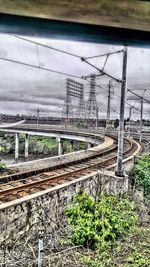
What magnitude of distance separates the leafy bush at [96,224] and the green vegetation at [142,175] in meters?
5.52

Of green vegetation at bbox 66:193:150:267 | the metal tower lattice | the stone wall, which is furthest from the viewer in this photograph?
the metal tower lattice

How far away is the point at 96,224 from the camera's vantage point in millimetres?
6223

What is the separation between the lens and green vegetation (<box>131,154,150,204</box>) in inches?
495

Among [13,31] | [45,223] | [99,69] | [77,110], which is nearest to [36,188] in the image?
[45,223]

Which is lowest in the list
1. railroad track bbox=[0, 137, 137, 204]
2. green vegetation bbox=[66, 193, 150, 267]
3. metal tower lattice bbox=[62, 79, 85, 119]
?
green vegetation bbox=[66, 193, 150, 267]

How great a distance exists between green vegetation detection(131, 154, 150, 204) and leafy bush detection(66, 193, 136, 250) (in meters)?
5.52

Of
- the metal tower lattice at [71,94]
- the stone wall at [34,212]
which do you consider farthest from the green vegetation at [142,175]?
the metal tower lattice at [71,94]

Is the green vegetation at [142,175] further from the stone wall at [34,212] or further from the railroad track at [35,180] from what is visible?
the stone wall at [34,212]

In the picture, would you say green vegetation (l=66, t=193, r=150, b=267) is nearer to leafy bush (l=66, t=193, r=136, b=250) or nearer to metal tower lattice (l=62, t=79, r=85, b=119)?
leafy bush (l=66, t=193, r=136, b=250)

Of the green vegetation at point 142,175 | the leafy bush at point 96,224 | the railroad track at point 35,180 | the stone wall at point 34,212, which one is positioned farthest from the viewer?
the green vegetation at point 142,175

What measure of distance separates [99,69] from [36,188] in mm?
4334

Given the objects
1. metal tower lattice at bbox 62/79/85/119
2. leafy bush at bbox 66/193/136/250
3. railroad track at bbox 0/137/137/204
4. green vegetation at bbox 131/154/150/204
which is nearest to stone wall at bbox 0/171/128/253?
leafy bush at bbox 66/193/136/250

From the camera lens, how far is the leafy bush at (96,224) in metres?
6.01

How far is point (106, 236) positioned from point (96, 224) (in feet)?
1.16
